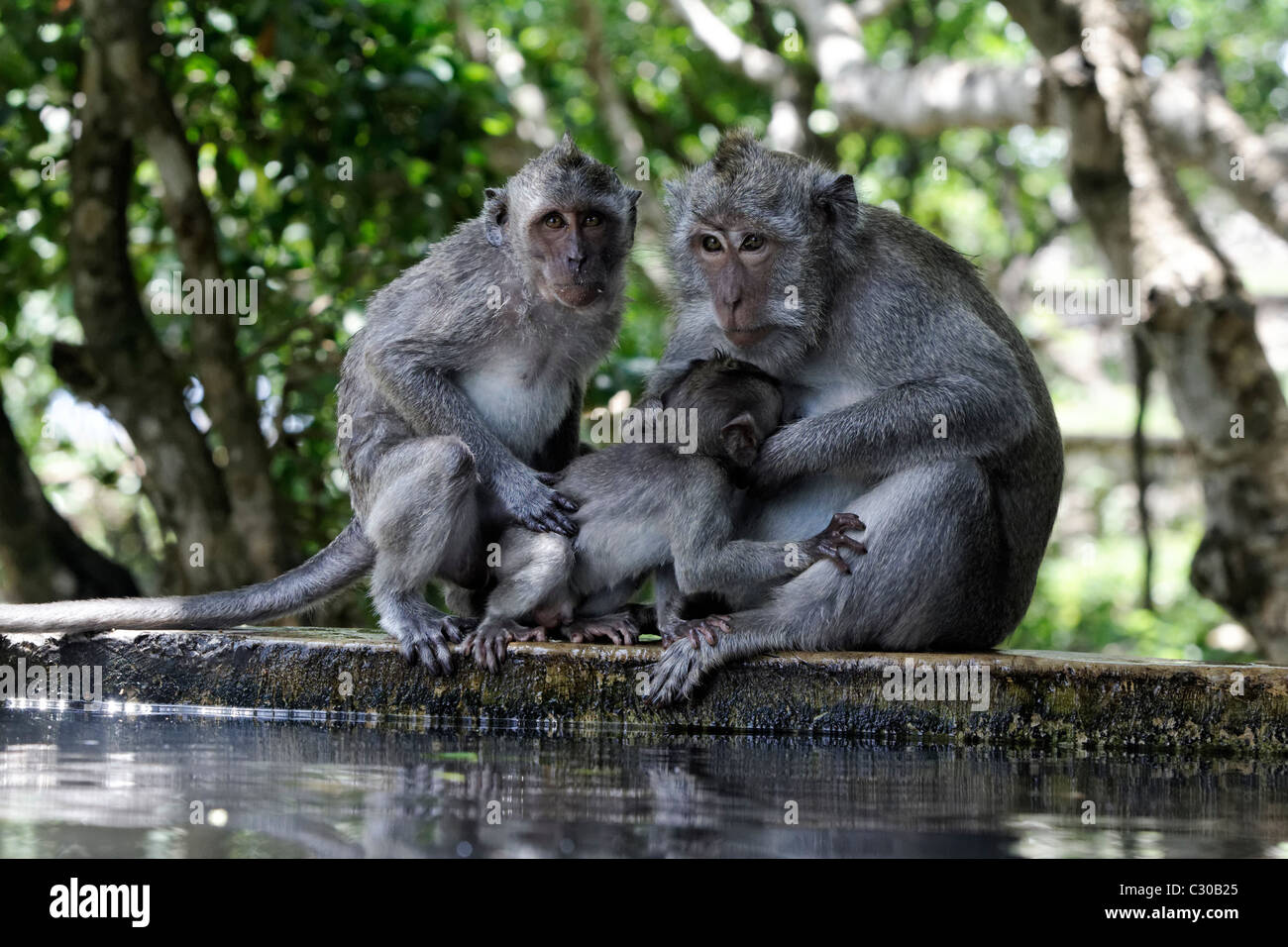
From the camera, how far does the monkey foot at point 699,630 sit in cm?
528

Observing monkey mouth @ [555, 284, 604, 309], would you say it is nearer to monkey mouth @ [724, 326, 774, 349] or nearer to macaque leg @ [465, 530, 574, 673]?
monkey mouth @ [724, 326, 774, 349]

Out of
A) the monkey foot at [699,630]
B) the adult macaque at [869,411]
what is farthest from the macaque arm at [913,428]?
the monkey foot at [699,630]

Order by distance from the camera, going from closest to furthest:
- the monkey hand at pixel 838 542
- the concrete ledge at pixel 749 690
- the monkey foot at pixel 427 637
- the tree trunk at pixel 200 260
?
the concrete ledge at pixel 749 690 < the monkey hand at pixel 838 542 < the monkey foot at pixel 427 637 < the tree trunk at pixel 200 260

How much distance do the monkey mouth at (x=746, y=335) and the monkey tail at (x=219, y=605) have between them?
1.77 meters

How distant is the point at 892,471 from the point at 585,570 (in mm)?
1296

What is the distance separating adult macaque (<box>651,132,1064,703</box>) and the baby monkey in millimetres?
106

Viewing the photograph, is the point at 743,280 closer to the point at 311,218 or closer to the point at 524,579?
the point at 524,579

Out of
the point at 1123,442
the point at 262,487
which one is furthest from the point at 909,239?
the point at 1123,442

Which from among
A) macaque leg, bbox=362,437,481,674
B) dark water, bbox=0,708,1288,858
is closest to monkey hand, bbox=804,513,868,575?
dark water, bbox=0,708,1288,858

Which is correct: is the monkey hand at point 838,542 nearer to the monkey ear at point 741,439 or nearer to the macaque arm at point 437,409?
the monkey ear at point 741,439

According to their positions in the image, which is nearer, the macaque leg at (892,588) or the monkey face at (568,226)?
the macaque leg at (892,588)

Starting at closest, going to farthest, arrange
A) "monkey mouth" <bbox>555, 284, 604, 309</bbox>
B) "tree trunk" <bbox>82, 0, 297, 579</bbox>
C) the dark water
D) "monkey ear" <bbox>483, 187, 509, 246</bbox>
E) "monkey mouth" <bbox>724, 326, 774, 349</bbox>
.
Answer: the dark water, "monkey mouth" <bbox>724, 326, 774, 349</bbox>, "monkey mouth" <bbox>555, 284, 604, 309</bbox>, "monkey ear" <bbox>483, 187, 509, 246</bbox>, "tree trunk" <bbox>82, 0, 297, 579</bbox>

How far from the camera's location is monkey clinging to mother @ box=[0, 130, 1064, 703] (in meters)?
5.29

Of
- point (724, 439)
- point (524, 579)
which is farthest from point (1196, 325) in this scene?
point (524, 579)
